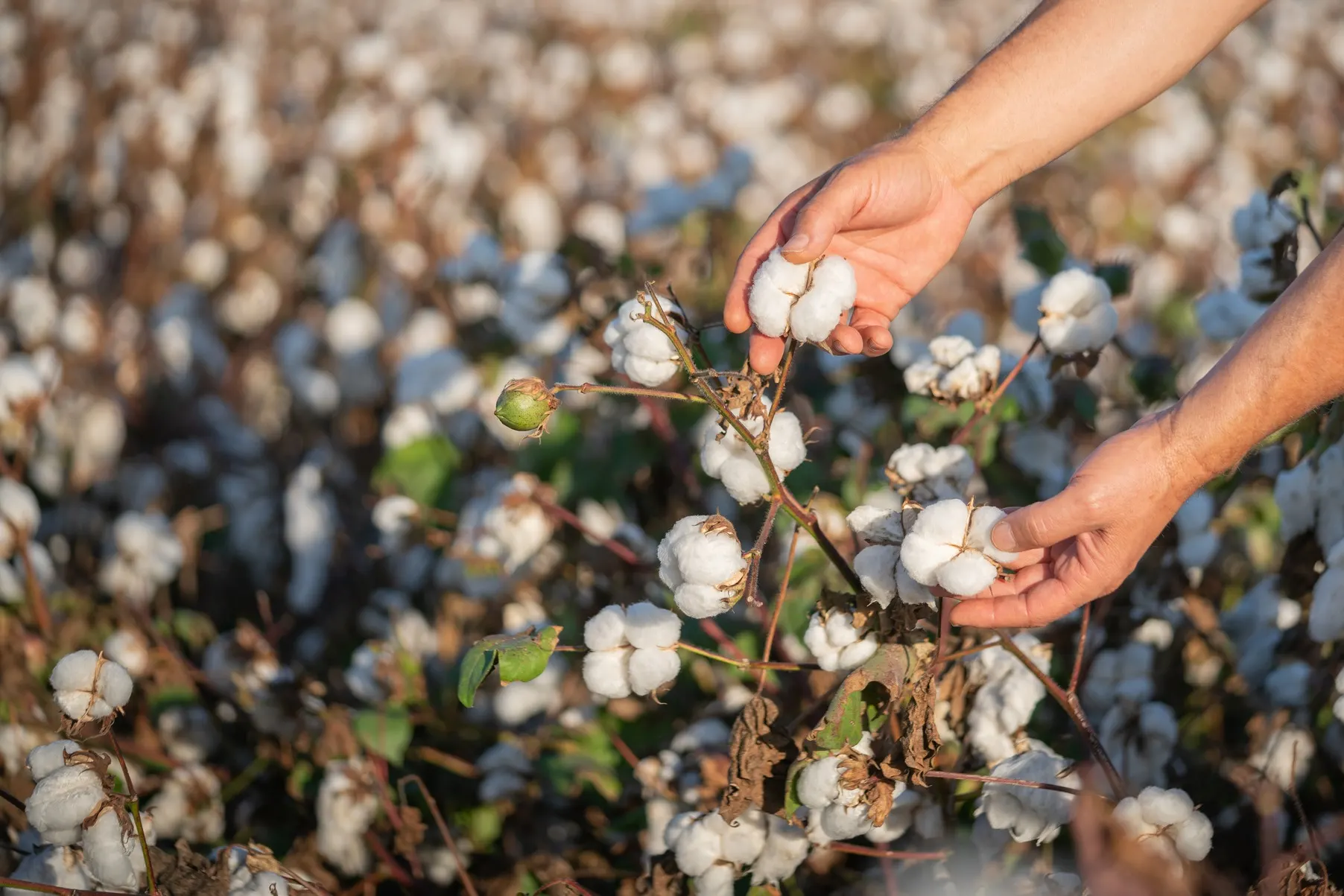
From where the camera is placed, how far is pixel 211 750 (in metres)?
1.67

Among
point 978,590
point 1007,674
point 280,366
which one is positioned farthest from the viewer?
point 280,366

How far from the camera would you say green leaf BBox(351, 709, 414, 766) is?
149 centimetres

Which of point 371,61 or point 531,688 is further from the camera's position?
point 371,61

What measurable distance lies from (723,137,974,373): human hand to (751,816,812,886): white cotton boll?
1.51 feet

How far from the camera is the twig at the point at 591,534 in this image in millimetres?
1482

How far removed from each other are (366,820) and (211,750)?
0.37m

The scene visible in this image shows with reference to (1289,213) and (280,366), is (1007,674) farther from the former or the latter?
(280,366)

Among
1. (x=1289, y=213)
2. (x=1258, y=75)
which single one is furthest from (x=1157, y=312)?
(x=1258, y=75)

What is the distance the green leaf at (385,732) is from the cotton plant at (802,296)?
2.53 feet

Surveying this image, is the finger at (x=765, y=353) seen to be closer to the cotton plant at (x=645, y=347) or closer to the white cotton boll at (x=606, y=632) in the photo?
the cotton plant at (x=645, y=347)

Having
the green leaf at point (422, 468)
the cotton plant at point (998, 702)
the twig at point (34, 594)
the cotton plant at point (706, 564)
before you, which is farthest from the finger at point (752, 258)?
the twig at point (34, 594)

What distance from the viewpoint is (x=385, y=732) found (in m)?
1.49

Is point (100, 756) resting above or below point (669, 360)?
below

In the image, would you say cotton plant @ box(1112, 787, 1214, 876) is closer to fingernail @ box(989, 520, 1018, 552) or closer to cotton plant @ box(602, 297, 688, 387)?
fingernail @ box(989, 520, 1018, 552)
